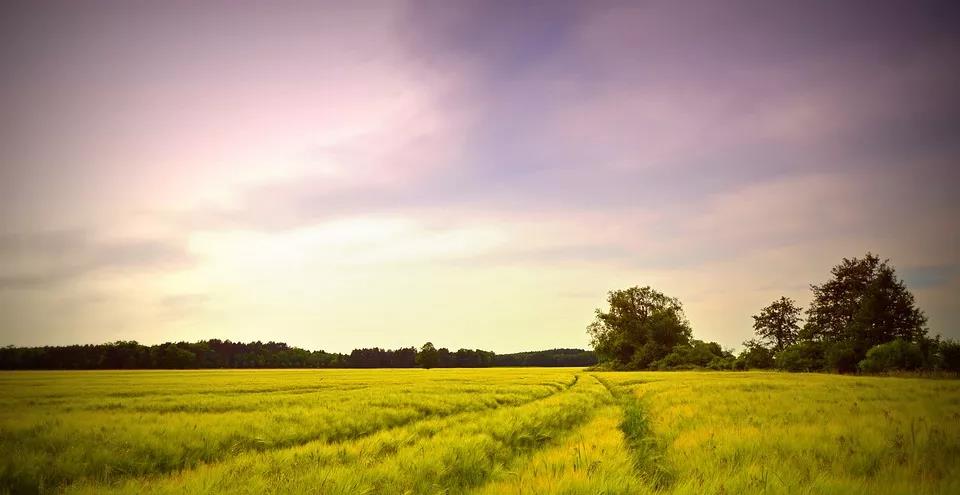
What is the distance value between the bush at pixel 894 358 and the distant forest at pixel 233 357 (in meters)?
79.5

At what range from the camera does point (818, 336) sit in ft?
193

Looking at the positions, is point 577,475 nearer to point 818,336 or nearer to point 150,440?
point 150,440

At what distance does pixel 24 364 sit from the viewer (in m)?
80.9

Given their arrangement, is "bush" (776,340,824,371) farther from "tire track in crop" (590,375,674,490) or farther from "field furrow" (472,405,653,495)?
"field furrow" (472,405,653,495)

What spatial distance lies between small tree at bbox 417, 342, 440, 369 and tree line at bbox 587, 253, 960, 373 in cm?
6017

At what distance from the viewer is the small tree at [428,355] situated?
12825 centimetres

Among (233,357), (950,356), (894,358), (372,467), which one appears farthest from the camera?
(233,357)

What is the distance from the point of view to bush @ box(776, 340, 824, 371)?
Answer: 53.0m

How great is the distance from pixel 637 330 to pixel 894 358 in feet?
131

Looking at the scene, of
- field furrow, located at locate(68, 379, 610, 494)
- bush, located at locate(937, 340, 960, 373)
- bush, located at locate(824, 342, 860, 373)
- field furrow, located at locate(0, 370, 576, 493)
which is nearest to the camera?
field furrow, located at locate(68, 379, 610, 494)

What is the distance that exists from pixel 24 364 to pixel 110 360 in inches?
A: 506

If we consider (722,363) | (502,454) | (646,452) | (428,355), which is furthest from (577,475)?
(428,355)

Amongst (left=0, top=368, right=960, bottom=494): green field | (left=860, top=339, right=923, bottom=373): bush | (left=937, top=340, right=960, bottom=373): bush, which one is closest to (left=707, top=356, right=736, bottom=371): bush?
(left=860, top=339, right=923, bottom=373): bush

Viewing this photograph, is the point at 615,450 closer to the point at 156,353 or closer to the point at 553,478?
the point at 553,478
